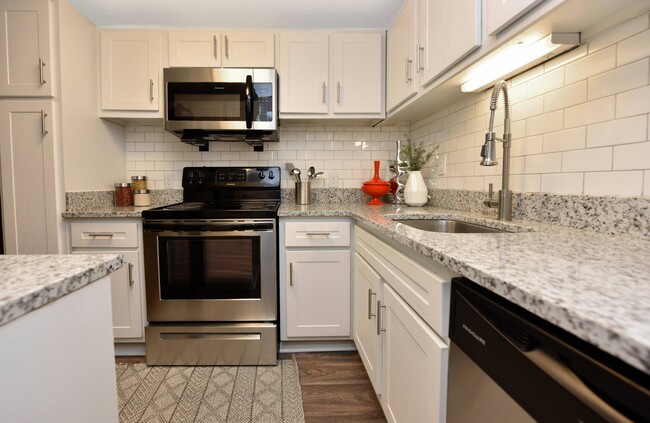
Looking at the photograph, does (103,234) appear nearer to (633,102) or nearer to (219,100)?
(219,100)

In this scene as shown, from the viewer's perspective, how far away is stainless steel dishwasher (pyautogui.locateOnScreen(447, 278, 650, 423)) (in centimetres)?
36

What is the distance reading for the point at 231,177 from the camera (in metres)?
2.46

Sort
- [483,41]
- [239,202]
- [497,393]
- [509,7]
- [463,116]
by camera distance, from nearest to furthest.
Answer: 1. [497,393]
2. [509,7]
3. [483,41]
4. [463,116]
5. [239,202]

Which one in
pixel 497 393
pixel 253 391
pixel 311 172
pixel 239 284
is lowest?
pixel 253 391

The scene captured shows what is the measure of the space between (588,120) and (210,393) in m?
2.02

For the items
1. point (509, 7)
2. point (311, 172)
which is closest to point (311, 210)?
point (311, 172)

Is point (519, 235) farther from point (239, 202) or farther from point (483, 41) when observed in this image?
point (239, 202)

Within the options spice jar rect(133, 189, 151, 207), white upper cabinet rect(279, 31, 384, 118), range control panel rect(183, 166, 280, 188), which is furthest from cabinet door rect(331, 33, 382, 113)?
spice jar rect(133, 189, 151, 207)

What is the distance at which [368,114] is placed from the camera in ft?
7.42

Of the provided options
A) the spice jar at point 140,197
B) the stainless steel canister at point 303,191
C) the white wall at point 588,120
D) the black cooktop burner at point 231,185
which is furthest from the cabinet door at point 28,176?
the white wall at point 588,120

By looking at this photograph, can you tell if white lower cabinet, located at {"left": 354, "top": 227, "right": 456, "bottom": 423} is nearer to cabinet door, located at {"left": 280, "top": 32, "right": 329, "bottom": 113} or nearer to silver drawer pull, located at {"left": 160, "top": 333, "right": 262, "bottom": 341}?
silver drawer pull, located at {"left": 160, "top": 333, "right": 262, "bottom": 341}

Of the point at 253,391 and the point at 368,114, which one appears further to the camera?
the point at 368,114

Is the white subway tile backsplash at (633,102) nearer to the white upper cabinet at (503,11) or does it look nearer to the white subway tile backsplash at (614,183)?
the white subway tile backsplash at (614,183)

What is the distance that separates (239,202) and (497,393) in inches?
85.4
